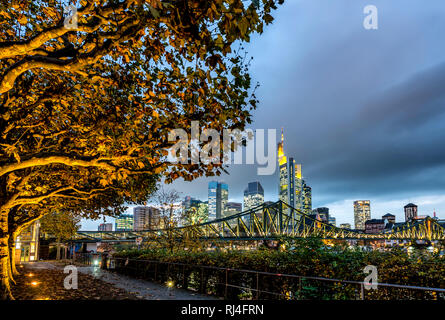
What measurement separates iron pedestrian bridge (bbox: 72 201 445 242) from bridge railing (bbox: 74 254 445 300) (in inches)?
55.2

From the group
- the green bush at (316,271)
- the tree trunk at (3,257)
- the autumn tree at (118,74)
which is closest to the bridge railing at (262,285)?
the green bush at (316,271)

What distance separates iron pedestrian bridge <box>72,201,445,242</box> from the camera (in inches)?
852

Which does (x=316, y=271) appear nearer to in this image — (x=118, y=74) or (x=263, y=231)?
(x=118, y=74)

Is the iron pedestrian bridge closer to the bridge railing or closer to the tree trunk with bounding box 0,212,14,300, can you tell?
the bridge railing

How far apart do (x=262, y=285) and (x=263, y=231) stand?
71.0 meters

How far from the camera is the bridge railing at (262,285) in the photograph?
5.89 metres

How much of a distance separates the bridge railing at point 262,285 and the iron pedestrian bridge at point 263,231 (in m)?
1.40

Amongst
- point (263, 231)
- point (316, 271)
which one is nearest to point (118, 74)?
point (316, 271)

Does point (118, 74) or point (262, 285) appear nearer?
point (118, 74)

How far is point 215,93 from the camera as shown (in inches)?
205

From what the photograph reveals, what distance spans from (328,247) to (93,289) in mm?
9628

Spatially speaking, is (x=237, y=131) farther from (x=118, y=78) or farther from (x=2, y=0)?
(x=2, y=0)

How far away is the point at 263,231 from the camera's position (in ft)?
255
